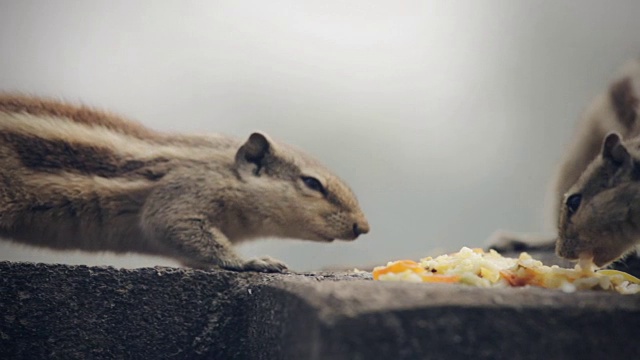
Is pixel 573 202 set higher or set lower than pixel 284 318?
higher

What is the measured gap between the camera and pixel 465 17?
14.8ft

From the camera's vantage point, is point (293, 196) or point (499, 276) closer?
point (499, 276)

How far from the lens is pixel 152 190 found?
9.22ft

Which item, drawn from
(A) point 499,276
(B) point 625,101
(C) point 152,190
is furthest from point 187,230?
(B) point 625,101

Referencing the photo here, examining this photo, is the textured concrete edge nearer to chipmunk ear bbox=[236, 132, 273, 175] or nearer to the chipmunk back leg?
the chipmunk back leg

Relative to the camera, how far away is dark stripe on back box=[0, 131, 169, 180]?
270 cm

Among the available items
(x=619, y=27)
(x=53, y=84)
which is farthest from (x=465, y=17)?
(x=53, y=84)

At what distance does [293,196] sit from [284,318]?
46.2 inches

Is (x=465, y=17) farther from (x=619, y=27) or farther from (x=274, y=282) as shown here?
(x=274, y=282)

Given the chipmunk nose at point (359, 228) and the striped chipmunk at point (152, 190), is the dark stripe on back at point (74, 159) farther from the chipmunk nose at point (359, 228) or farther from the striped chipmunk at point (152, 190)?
the chipmunk nose at point (359, 228)

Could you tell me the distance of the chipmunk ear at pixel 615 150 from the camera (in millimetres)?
2584

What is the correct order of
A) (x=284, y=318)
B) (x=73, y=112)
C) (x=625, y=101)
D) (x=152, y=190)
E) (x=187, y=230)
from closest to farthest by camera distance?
(x=284, y=318) → (x=187, y=230) → (x=152, y=190) → (x=73, y=112) → (x=625, y=101)

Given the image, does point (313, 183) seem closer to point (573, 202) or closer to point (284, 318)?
point (573, 202)

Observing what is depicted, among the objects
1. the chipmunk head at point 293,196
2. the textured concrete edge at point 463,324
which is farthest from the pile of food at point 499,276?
the chipmunk head at point 293,196
